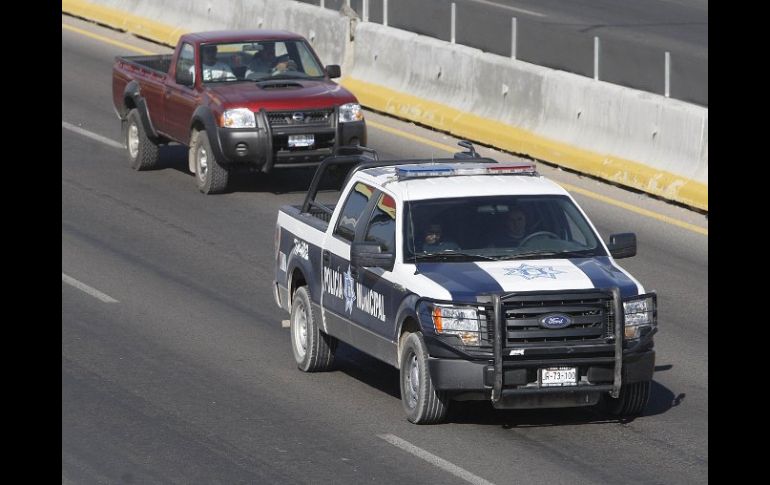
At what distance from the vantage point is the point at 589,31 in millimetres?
32812

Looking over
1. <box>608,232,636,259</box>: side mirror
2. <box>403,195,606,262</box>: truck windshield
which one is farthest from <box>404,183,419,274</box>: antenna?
<box>608,232,636,259</box>: side mirror

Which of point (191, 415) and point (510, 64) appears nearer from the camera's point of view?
point (191, 415)

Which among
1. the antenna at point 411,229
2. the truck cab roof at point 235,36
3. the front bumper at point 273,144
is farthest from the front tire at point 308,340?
the truck cab roof at point 235,36

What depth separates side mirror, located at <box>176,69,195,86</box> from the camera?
72.7 ft

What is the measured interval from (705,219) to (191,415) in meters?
9.64

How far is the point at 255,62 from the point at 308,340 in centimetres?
951

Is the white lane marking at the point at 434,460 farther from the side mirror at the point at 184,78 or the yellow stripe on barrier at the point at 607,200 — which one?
the side mirror at the point at 184,78

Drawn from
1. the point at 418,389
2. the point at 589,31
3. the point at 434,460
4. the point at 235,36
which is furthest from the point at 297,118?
the point at 589,31

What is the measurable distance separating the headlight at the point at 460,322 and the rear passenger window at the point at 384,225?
1.08 m

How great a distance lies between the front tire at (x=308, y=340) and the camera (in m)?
13.4
